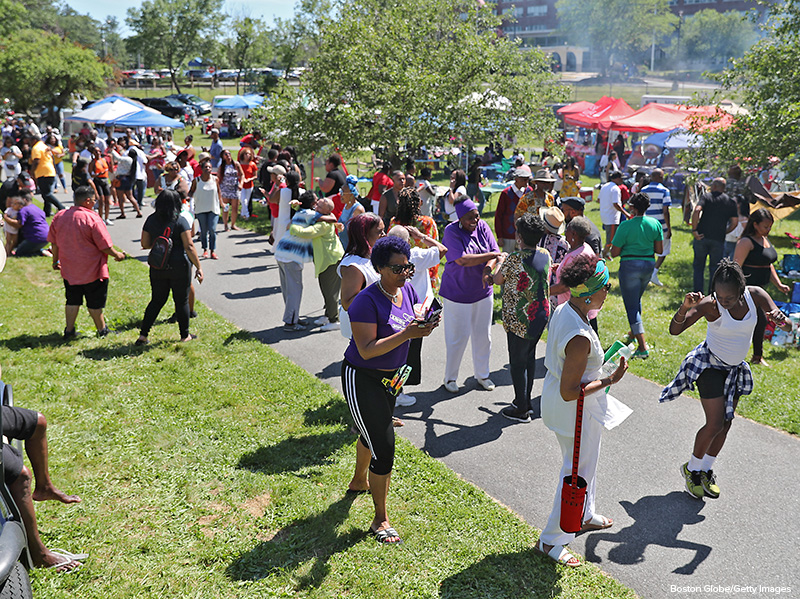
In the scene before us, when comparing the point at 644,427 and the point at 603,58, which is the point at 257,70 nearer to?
the point at 603,58

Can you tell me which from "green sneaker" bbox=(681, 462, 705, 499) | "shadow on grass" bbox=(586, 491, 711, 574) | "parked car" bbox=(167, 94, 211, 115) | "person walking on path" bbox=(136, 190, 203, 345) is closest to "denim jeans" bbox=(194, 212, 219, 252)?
"person walking on path" bbox=(136, 190, 203, 345)

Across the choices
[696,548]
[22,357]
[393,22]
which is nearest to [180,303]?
[22,357]

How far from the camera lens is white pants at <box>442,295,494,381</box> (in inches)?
261

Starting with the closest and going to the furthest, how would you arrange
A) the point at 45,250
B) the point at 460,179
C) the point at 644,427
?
the point at 644,427, the point at 460,179, the point at 45,250

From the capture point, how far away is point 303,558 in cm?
420

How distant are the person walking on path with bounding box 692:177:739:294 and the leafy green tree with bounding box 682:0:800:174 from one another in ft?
6.40

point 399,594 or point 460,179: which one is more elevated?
point 460,179

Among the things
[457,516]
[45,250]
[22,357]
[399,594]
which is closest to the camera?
[399,594]

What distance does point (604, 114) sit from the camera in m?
24.1

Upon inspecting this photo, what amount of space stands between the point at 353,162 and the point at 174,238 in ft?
65.5

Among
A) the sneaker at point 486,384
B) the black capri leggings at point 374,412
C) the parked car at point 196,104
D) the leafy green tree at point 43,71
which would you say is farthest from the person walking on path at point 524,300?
the parked car at point 196,104

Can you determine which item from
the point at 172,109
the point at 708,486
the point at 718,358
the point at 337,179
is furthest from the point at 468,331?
the point at 172,109

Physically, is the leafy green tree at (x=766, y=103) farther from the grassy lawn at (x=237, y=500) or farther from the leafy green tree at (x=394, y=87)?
the grassy lawn at (x=237, y=500)

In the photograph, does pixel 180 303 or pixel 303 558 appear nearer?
pixel 303 558
